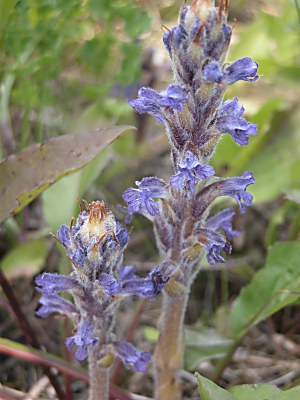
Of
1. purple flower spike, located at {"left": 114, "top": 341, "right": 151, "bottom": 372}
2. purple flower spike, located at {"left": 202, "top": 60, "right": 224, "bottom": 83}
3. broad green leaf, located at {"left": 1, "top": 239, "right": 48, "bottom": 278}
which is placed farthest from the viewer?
broad green leaf, located at {"left": 1, "top": 239, "right": 48, "bottom": 278}

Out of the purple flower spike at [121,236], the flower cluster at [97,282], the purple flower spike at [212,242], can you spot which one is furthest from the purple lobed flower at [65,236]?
the purple flower spike at [212,242]

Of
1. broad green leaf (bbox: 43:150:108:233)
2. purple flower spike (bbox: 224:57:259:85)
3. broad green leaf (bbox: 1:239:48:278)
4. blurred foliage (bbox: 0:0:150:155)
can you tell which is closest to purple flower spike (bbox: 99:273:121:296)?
purple flower spike (bbox: 224:57:259:85)

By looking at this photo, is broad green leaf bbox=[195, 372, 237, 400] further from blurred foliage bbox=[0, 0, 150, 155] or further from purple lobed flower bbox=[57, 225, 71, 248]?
blurred foliage bbox=[0, 0, 150, 155]

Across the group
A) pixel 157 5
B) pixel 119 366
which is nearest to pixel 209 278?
pixel 119 366

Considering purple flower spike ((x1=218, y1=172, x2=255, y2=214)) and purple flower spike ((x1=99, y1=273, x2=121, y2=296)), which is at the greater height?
purple flower spike ((x1=218, y1=172, x2=255, y2=214))

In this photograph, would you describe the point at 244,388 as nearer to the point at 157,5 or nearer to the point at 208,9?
the point at 208,9

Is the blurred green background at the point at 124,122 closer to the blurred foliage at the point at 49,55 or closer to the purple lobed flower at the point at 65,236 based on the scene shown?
the blurred foliage at the point at 49,55
